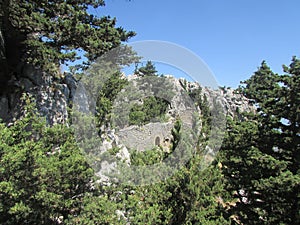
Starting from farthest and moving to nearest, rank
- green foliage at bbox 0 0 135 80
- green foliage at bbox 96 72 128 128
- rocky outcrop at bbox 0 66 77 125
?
rocky outcrop at bbox 0 66 77 125
green foliage at bbox 0 0 135 80
green foliage at bbox 96 72 128 128

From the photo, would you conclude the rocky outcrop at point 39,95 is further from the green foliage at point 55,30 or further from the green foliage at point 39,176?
the green foliage at point 39,176

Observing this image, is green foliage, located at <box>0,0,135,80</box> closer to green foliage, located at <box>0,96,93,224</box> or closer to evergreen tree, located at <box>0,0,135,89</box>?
evergreen tree, located at <box>0,0,135,89</box>

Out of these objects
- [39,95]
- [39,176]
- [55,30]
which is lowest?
[39,176]

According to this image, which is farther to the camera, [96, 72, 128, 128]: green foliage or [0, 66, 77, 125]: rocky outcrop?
[0, 66, 77, 125]: rocky outcrop

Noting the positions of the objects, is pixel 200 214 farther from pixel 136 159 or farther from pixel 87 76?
pixel 87 76

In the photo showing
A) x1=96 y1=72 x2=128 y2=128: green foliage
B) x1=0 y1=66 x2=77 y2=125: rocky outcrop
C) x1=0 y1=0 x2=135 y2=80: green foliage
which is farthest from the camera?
x1=0 y1=66 x2=77 y2=125: rocky outcrop

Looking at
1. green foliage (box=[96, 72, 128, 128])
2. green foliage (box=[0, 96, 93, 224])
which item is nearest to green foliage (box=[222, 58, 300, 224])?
green foliage (box=[96, 72, 128, 128])

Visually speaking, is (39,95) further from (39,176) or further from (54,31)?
(39,176)

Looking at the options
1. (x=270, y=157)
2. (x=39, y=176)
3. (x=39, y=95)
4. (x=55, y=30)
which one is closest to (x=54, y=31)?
(x=55, y=30)

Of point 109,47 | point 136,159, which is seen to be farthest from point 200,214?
point 109,47

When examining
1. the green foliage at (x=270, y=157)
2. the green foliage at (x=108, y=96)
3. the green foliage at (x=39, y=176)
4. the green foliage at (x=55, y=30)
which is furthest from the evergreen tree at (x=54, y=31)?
the green foliage at (x=270, y=157)

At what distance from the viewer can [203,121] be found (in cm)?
798

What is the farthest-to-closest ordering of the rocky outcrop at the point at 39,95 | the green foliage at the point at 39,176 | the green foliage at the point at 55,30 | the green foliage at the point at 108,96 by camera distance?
the rocky outcrop at the point at 39,95 < the green foliage at the point at 55,30 < the green foliage at the point at 108,96 < the green foliage at the point at 39,176

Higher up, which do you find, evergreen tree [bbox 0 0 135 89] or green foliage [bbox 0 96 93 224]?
evergreen tree [bbox 0 0 135 89]
